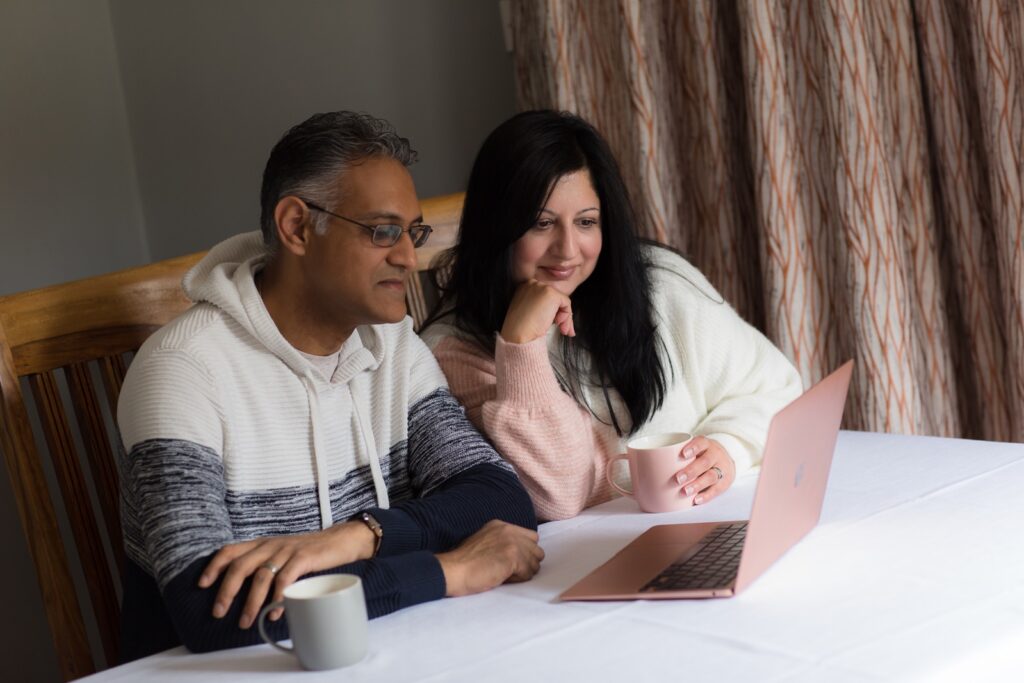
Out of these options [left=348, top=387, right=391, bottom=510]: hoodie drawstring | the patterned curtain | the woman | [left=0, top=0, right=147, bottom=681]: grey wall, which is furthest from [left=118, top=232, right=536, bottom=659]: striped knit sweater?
[left=0, top=0, right=147, bottom=681]: grey wall


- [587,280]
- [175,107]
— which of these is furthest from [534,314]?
[175,107]

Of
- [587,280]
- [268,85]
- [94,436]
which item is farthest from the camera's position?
[268,85]

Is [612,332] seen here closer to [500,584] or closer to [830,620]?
[500,584]

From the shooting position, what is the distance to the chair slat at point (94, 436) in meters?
1.54

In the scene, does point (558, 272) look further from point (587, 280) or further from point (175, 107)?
point (175, 107)

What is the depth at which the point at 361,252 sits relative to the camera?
1.44 meters

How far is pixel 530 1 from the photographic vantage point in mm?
2377

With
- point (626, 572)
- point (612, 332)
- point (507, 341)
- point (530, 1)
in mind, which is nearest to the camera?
point (626, 572)

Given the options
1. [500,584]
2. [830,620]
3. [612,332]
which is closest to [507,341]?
[612,332]

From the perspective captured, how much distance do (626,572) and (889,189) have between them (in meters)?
1.08

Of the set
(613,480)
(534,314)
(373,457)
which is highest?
(534,314)

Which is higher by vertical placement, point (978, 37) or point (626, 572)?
point (978, 37)

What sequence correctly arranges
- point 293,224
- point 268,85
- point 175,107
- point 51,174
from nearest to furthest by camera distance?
point 293,224, point 51,174, point 268,85, point 175,107

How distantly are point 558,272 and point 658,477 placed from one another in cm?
42
